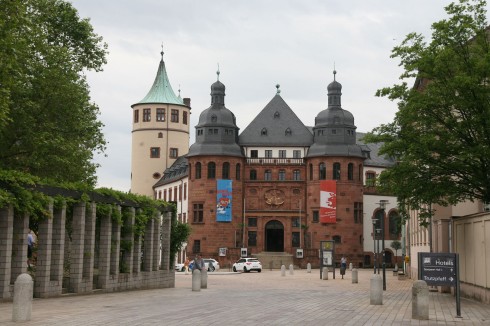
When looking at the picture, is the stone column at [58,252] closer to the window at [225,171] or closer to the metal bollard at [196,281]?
the metal bollard at [196,281]

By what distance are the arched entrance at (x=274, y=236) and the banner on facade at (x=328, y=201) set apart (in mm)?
5945

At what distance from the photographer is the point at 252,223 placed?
290ft

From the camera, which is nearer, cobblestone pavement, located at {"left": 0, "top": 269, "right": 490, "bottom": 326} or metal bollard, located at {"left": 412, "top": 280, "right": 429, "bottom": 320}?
cobblestone pavement, located at {"left": 0, "top": 269, "right": 490, "bottom": 326}

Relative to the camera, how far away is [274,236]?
89625 millimetres

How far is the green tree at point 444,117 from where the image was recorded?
25.5m

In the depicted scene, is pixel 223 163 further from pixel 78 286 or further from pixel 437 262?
pixel 437 262

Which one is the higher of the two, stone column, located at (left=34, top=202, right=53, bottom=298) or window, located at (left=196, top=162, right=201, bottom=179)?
window, located at (left=196, top=162, right=201, bottom=179)

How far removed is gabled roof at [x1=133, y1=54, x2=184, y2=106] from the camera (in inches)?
4402

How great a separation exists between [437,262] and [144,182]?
94.7 m

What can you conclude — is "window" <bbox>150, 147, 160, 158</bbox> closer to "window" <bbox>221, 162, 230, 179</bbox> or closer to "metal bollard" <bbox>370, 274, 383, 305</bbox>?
"window" <bbox>221, 162, 230, 179</bbox>

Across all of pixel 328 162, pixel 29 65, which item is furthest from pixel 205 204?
pixel 29 65

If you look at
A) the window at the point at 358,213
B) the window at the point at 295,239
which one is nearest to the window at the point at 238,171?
the window at the point at 295,239

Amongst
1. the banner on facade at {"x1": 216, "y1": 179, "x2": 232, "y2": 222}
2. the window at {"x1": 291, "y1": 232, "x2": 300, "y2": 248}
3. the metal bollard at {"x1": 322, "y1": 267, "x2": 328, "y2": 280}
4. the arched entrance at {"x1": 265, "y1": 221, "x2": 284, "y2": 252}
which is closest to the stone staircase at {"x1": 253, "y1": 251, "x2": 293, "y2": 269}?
the window at {"x1": 291, "y1": 232, "x2": 300, "y2": 248}

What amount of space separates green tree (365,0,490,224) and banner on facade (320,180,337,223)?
5731 centimetres
